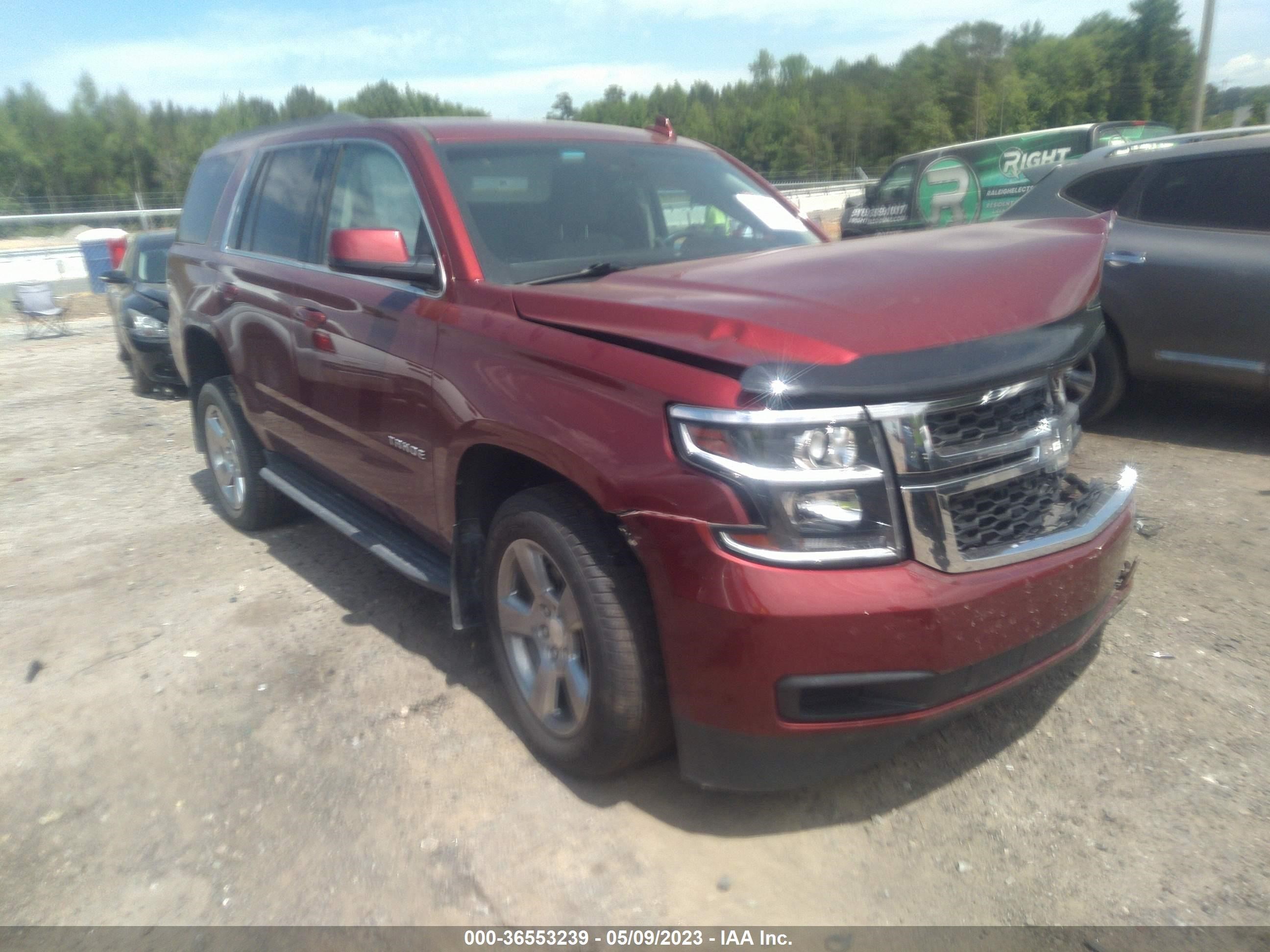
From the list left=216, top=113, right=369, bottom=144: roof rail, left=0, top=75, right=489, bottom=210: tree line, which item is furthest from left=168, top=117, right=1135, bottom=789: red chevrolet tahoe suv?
left=0, top=75, right=489, bottom=210: tree line

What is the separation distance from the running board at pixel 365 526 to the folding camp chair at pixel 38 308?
38.0 feet

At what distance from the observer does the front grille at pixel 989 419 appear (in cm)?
236

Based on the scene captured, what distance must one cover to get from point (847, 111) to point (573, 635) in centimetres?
6984

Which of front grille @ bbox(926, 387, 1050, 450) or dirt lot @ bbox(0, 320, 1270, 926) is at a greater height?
front grille @ bbox(926, 387, 1050, 450)

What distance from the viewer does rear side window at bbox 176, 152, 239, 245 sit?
17.1 ft

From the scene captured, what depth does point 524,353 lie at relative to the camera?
282 cm

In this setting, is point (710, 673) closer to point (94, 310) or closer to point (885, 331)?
point (885, 331)

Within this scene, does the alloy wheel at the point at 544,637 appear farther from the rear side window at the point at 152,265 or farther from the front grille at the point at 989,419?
the rear side window at the point at 152,265

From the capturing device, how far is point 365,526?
13.2 ft

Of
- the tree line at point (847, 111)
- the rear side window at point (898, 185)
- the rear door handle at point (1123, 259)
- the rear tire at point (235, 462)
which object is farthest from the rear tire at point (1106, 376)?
the tree line at point (847, 111)

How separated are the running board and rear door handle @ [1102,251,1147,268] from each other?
420cm

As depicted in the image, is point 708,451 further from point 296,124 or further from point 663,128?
point 296,124

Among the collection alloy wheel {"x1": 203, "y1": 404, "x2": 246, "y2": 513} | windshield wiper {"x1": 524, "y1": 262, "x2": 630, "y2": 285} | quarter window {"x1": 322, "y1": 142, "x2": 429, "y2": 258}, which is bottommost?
alloy wheel {"x1": 203, "y1": 404, "x2": 246, "y2": 513}

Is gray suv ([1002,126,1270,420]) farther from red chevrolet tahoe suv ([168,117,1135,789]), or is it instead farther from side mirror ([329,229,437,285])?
side mirror ([329,229,437,285])
